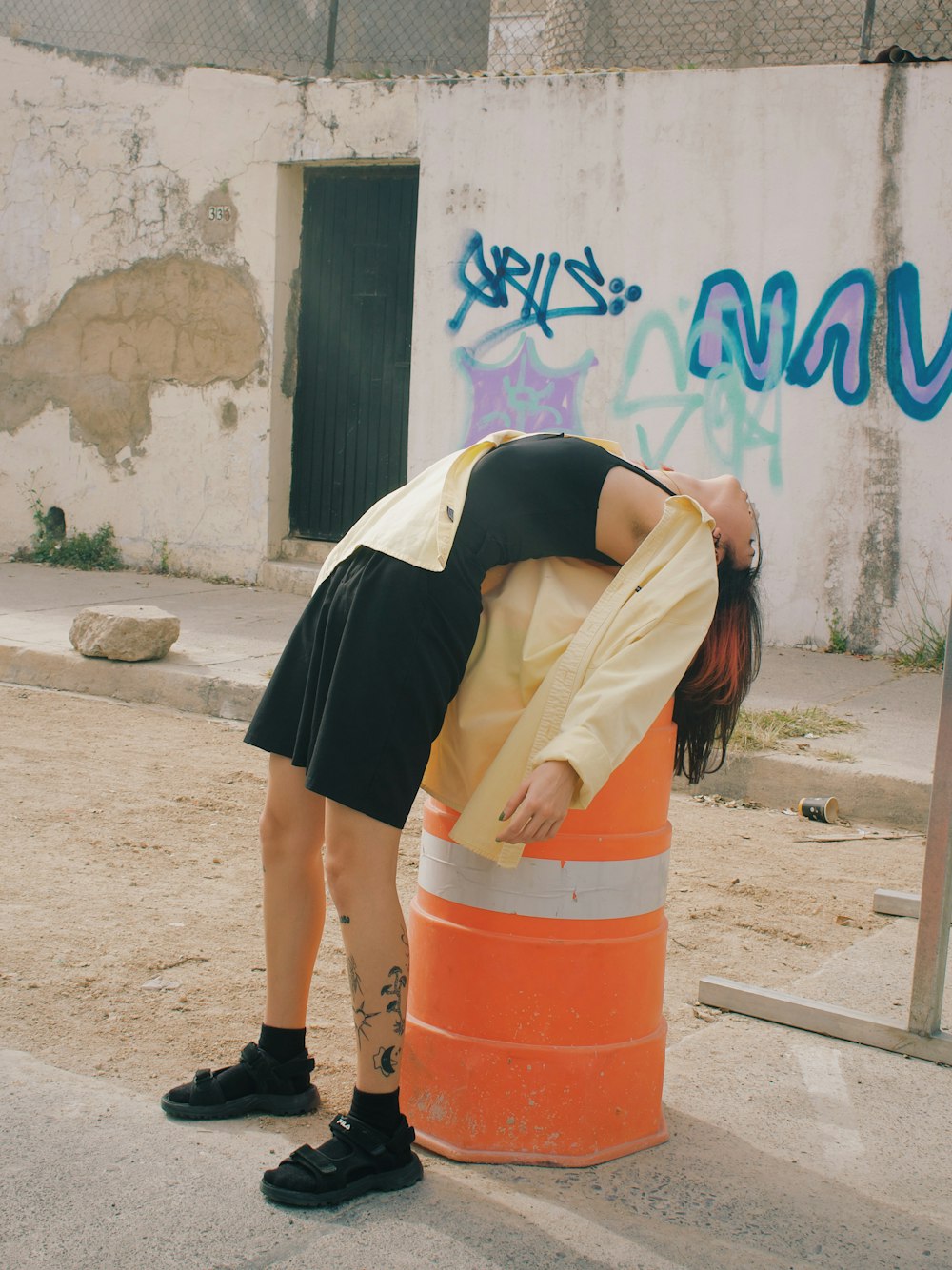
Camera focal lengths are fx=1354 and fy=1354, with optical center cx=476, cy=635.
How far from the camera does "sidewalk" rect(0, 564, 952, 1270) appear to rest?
2.07 meters

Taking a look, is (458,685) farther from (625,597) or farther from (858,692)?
(858,692)

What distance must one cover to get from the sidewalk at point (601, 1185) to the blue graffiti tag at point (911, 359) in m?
4.33

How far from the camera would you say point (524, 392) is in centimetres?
792

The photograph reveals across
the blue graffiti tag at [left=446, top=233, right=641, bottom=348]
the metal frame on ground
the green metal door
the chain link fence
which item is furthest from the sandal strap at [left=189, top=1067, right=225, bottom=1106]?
the chain link fence

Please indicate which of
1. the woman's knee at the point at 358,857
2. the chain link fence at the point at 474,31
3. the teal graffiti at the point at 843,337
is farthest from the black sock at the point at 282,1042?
the chain link fence at the point at 474,31

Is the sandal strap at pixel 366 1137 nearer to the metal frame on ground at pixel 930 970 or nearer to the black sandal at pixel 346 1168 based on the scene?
the black sandal at pixel 346 1168

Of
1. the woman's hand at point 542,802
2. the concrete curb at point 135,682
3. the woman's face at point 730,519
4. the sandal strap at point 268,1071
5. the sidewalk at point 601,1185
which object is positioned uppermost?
the woman's face at point 730,519

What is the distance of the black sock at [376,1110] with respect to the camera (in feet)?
7.47

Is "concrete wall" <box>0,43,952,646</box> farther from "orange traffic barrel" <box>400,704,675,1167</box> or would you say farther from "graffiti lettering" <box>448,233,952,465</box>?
"orange traffic barrel" <box>400,704,675,1167</box>

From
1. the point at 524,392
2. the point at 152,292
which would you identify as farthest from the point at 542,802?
the point at 152,292

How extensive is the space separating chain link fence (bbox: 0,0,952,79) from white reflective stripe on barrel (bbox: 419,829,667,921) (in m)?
7.44

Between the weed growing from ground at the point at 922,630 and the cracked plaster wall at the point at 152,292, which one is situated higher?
the cracked plaster wall at the point at 152,292

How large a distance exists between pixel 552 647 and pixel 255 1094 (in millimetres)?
1011

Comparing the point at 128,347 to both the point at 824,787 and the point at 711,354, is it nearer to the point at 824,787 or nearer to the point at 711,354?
the point at 711,354
